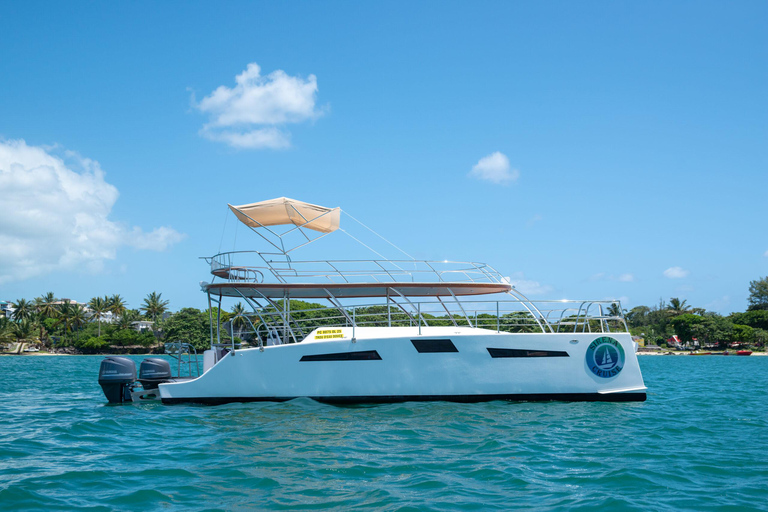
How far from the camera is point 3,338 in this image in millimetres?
66812

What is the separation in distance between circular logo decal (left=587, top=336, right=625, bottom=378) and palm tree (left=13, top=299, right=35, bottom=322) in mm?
86232

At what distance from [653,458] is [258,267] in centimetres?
907

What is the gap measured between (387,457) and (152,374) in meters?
8.64

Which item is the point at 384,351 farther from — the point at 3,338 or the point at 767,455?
the point at 3,338

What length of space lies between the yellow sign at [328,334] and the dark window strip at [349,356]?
1.64 feet

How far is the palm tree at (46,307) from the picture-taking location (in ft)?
270

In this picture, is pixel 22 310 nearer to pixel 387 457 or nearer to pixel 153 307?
pixel 153 307

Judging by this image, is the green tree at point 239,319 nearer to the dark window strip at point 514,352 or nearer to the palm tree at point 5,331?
the dark window strip at point 514,352

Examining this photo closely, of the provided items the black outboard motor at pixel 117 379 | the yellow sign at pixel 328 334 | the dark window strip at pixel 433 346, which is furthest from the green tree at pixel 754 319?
the black outboard motor at pixel 117 379

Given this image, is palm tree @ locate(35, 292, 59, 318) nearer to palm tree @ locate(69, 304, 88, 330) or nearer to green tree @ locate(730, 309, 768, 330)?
palm tree @ locate(69, 304, 88, 330)

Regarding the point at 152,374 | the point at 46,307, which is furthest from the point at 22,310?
the point at 152,374

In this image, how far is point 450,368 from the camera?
1215cm

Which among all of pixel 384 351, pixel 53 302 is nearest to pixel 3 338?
Result: pixel 53 302

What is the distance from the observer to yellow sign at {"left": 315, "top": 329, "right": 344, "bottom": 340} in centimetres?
1265
